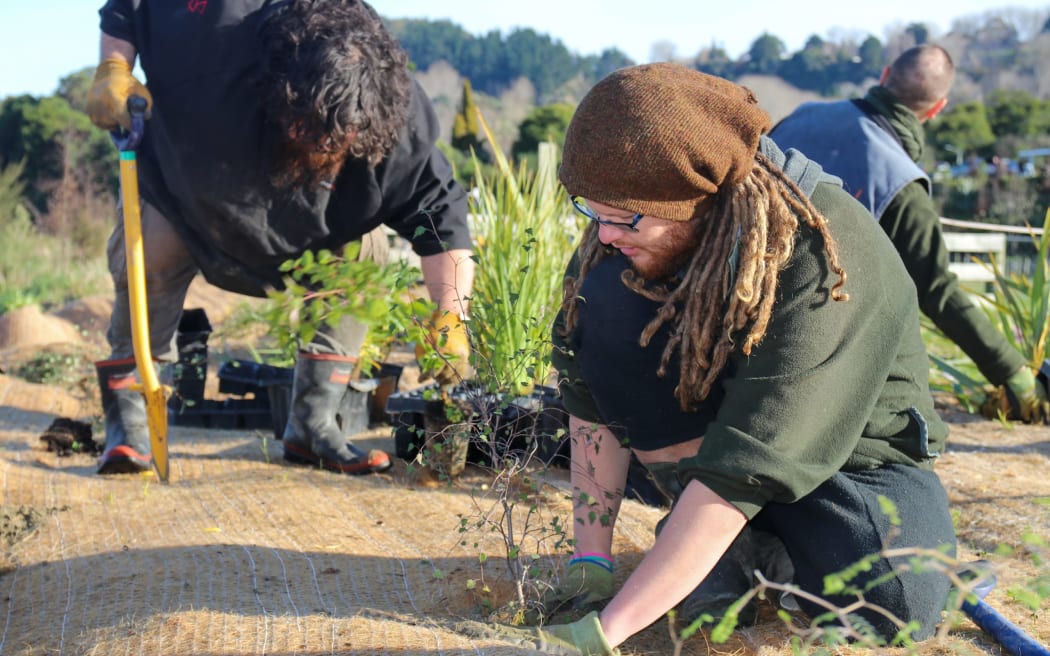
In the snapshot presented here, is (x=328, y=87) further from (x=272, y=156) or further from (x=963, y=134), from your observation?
(x=963, y=134)

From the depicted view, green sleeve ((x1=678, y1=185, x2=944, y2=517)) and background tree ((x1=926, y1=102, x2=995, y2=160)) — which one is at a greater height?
green sleeve ((x1=678, y1=185, x2=944, y2=517))

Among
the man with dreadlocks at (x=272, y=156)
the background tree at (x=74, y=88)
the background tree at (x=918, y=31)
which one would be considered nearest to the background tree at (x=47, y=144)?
the background tree at (x=74, y=88)

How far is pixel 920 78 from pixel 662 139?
94.0 inches

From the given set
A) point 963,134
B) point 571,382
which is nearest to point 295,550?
point 571,382

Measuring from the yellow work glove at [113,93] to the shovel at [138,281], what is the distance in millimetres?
24

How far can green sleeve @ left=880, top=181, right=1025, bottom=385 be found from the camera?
11.3 ft

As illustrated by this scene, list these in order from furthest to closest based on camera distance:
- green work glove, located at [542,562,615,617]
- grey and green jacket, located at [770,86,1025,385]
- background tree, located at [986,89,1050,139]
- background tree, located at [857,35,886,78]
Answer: background tree, located at [857,35,886,78]
background tree, located at [986,89,1050,139]
grey and green jacket, located at [770,86,1025,385]
green work glove, located at [542,562,615,617]

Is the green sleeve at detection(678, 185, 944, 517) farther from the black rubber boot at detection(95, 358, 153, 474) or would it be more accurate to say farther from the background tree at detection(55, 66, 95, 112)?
the background tree at detection(55, 66, 95, 112)

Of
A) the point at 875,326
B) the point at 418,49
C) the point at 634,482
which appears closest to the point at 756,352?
the point at 875,326

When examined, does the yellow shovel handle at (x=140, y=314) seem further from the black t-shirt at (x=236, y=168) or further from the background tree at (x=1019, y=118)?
the background tree at (x=1019, y=118)

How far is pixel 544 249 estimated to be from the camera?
4.33 m

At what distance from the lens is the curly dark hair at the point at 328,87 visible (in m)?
2.88

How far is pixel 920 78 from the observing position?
3.67 metres

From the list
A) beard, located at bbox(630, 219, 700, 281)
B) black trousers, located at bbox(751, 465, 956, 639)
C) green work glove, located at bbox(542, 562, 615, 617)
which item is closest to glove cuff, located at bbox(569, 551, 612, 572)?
green work glove, located at bbox(542, 562, 615, 617)
